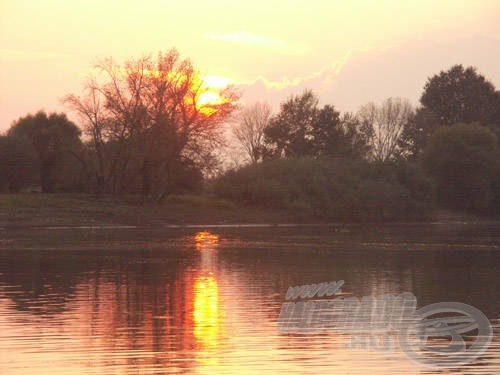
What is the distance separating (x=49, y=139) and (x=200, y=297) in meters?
62.1

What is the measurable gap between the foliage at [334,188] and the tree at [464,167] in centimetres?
515

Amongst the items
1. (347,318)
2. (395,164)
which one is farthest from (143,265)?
(395,164)

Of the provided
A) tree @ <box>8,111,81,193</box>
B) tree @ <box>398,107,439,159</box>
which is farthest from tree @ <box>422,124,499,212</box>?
tree @ <box>8,111,81,193</box>

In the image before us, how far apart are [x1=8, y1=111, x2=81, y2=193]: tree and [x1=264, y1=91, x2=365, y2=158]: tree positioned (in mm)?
25353

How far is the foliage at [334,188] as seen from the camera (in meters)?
76.4

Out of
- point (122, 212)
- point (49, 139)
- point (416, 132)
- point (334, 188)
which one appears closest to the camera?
point (122, 212)

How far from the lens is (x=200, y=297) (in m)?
23.0

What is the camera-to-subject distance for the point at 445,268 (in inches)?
→ 1275

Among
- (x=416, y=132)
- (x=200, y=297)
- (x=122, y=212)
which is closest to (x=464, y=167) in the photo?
(x=416, y=132)

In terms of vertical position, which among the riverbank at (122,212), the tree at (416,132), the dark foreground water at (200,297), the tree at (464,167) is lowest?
the dark foreground water at (200,297)

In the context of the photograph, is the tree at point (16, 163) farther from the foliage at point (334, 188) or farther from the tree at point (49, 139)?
the foliage at point (334, 188)

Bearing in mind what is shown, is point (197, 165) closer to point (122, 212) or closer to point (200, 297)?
point (122, 212)

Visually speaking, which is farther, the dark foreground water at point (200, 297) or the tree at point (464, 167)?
the tree at point (464, 167)

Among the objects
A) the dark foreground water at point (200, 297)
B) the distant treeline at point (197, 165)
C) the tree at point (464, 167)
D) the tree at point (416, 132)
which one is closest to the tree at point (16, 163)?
the distant treeline at point (197, 165)
